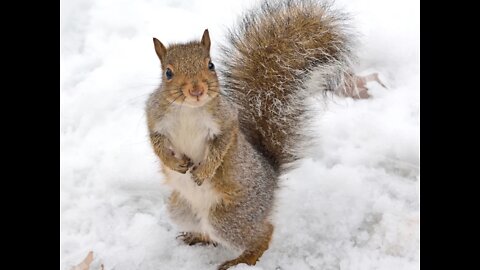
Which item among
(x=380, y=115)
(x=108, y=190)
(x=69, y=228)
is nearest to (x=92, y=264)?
(x=69, y=228)

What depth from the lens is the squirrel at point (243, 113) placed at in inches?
85.4

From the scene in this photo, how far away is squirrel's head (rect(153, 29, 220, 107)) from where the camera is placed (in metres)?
2.04

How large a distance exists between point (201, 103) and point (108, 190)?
2.94ft

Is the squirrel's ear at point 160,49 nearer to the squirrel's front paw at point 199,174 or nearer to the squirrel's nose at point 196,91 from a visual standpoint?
the squirrel's nose at point 196,91

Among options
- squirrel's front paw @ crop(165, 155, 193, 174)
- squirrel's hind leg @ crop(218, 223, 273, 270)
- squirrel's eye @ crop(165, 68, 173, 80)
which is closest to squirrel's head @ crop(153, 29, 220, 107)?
squirrel's eye @ crop(165, 68, 173, 80)

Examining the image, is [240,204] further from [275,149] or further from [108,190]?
Result: [108,190]

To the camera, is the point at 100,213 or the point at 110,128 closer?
the point at 100,213

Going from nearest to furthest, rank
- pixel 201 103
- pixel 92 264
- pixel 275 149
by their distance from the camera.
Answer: pixel 201 103, pixel 92 264, pixel 275 149

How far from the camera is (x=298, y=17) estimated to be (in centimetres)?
263

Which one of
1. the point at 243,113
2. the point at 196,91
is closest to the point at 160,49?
the point at 196,91

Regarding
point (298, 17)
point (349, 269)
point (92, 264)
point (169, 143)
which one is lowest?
point (349, 269)

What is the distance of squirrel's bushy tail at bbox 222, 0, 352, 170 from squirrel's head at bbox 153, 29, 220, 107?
422 mm

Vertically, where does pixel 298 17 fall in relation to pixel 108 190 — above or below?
above

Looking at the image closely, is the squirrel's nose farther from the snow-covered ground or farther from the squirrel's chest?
the snow-covered ground
